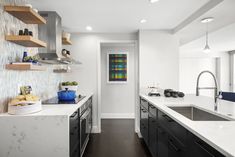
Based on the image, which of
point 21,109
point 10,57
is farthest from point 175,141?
point 10,57

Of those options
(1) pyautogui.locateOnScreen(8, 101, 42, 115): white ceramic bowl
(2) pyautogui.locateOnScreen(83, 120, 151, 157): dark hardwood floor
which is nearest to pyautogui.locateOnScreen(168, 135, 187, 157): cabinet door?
(2) pyautogui.locateOnScreen(83, 120, 151, 157): dark hardwood floor

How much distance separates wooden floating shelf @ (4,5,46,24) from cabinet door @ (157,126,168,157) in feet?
6.71

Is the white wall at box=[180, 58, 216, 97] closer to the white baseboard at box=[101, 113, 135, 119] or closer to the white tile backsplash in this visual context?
the white baseboard at box=[101, 113, 135, 119]

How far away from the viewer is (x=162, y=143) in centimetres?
189

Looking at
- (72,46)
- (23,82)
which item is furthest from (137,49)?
(23,82)

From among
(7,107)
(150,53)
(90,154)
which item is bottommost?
(90,154)

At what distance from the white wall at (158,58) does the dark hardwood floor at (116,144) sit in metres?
1.19

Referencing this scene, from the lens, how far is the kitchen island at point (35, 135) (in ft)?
5.23

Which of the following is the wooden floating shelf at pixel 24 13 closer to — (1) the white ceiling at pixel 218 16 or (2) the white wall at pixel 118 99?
(1) the white ceiling at pixel 218 16

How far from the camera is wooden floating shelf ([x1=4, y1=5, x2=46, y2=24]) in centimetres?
176

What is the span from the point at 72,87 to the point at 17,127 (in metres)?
1.61

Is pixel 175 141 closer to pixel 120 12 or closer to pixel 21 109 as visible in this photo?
pixel 21 109

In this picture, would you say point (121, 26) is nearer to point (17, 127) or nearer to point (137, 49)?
point (137, 49)

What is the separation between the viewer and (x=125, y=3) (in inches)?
91.4
